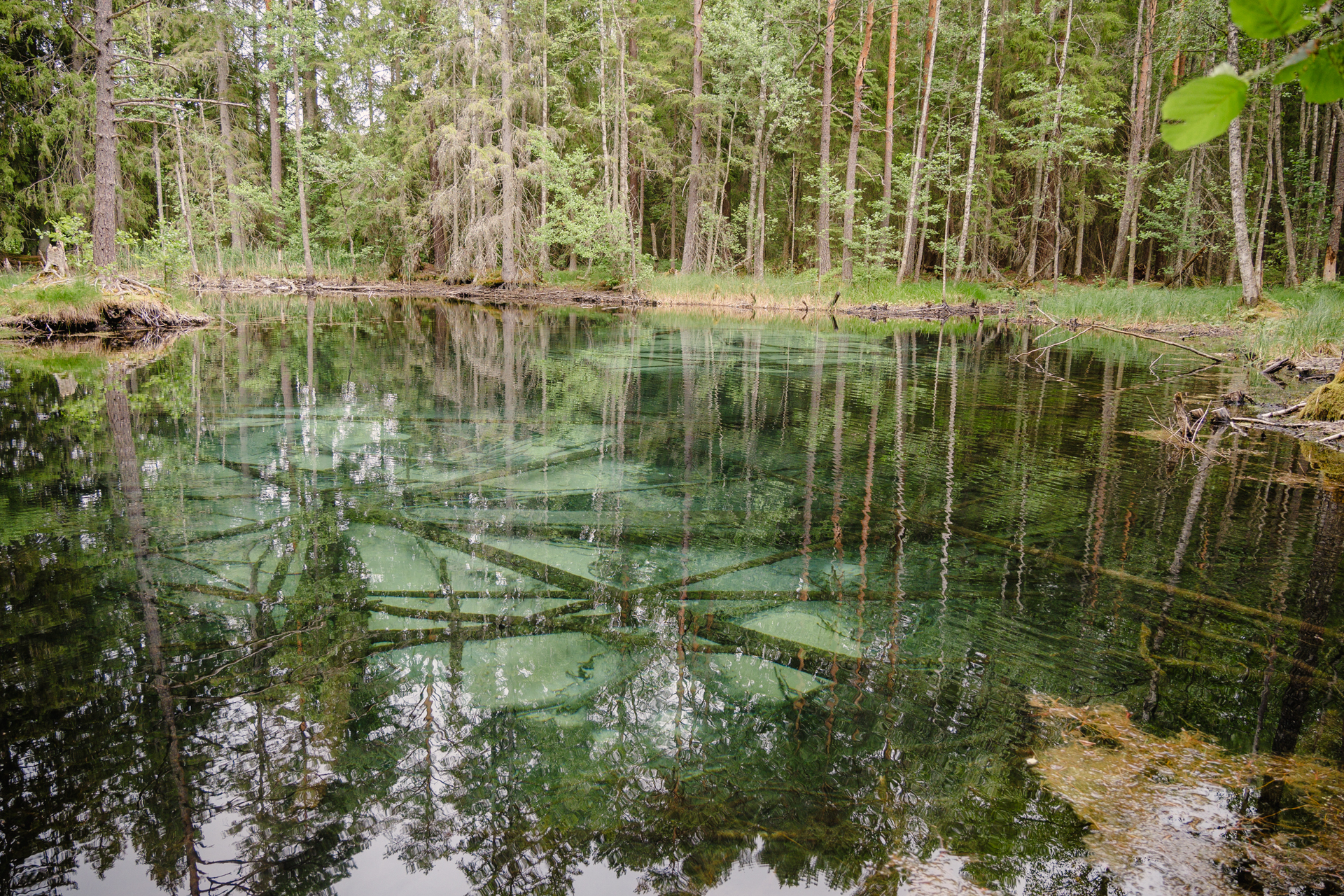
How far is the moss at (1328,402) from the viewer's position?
7.23m

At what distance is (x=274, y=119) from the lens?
2738cm

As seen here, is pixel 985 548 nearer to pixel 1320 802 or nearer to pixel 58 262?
pixel 1320 802

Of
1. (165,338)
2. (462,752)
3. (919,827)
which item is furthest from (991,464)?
(165,338)

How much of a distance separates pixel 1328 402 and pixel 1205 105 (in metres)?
8.91

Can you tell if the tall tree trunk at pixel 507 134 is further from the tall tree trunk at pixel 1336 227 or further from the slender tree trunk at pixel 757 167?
the tall tree trunk at pixel 1336 227

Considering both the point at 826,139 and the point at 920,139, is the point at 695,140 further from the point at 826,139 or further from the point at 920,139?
the point at 920,139

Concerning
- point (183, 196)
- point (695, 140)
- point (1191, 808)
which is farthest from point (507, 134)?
point (1191, 808)

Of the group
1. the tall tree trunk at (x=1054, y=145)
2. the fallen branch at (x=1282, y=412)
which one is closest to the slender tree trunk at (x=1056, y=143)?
the tall tree trunk at (x=1054, y=145)

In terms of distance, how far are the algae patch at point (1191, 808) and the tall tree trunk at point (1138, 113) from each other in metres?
25.3

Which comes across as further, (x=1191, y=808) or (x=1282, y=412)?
(x=1282, y=412)

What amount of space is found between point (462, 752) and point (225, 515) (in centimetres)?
283

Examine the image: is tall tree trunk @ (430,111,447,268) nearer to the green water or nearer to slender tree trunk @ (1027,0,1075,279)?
slender tree trunk @ (1027,0,1075,279)

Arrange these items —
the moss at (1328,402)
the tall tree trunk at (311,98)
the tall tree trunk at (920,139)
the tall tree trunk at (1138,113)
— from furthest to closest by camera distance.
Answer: the tall tree trunk at (311,98) < the tall tree trunk at (1138,113) < the tall tree trunk at (920,139) < the moss at (1328,402)

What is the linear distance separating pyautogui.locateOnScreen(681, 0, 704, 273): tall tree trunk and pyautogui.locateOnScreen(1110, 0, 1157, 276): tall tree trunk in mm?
13371
